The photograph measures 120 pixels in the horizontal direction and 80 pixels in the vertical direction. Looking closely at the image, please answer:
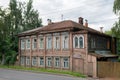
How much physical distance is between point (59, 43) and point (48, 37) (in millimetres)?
2829

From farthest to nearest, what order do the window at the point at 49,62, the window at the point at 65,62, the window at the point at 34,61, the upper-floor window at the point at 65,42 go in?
the window at the point at 34,61 → the window at the point at 49,62 → the upper-floor window at the point at 65,42 → the window at the point at 65,62

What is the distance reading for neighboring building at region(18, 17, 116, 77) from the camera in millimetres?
30969

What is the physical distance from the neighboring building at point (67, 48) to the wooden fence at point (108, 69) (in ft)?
2.18

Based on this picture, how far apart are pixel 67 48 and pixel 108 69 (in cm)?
782

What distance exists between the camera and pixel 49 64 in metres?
36.6

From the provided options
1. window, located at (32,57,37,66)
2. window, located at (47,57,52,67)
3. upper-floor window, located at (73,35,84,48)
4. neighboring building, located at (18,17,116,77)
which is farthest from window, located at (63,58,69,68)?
window, located at (32,57,37,66)

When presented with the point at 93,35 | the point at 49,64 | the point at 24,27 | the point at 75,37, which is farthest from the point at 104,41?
the point at 24,27

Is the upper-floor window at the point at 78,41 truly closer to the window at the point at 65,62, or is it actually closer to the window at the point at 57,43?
the window at the point at 65,62

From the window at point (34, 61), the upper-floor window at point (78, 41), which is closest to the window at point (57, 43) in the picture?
the upper-floor window at point (78, 41)

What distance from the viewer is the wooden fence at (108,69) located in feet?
90.6

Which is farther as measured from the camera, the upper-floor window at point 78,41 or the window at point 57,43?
the window at point 57,43

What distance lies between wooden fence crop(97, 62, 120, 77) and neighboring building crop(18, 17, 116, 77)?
26.1 inches

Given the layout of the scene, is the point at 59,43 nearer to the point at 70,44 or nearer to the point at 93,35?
the point at 70,44

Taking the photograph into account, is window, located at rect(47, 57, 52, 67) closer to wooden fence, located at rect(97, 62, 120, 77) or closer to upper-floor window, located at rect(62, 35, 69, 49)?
upper-floor window, located at rect(62, 35, 69, 49)
